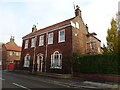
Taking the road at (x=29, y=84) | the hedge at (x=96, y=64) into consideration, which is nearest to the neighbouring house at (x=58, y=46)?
the hedge at (x=96, y=64)

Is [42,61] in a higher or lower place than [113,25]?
lower

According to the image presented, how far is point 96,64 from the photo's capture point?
13125 millimetres

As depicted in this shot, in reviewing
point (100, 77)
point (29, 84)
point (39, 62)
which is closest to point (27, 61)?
point (39, 62)

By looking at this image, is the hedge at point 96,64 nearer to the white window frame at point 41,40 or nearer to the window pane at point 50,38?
the window pane at point 50,38

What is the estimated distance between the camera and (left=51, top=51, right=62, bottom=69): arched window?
16.4 metres

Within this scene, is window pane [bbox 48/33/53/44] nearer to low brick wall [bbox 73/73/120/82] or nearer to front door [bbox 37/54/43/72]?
front door [bbox 37/54/43/72]

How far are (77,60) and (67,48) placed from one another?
2383 mm

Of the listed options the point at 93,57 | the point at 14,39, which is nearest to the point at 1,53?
the point at 14,39

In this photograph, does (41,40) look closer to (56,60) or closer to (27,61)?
(56,60)

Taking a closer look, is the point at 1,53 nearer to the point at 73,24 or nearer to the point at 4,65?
the point at 4,65

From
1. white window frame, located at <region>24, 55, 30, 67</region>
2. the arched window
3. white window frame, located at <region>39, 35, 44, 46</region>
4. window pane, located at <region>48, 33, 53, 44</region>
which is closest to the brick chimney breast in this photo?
window pane, located at <region>48, 33, 53, 44</region>

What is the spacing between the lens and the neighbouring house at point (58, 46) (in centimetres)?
1594

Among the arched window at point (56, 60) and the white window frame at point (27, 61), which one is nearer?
the arched window at point (56, 60)

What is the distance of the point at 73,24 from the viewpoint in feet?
55.2
